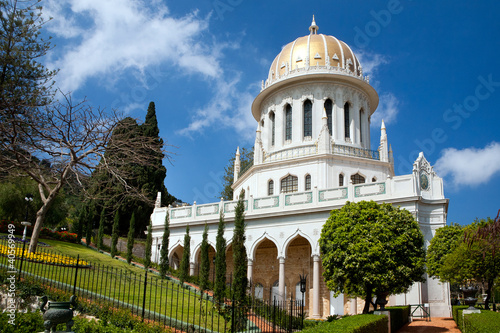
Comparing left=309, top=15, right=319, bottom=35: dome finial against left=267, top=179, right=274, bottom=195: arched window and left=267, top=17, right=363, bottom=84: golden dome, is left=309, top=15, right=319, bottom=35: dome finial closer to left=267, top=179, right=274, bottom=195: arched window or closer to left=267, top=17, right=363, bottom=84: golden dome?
left=267, top=17, right=363, bottom=84: golden dome

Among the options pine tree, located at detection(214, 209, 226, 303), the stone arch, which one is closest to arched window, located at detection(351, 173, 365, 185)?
the stone arch

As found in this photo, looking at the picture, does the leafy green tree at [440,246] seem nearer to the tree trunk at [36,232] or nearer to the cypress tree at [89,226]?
the tree trunk at [36,232]

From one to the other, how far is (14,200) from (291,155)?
19422 mm

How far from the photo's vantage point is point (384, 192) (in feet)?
80.3

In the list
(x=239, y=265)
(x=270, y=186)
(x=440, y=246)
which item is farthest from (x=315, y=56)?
(x=239, y=265)

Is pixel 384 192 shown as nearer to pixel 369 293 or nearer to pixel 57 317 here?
pixel 369 293

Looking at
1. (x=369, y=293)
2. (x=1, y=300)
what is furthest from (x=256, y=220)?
(x=1, y=300)

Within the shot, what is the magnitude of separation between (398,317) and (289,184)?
14.9 m

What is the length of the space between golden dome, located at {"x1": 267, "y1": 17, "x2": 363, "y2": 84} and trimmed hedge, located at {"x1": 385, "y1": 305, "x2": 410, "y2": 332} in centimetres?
1954

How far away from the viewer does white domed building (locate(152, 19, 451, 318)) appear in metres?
24.2

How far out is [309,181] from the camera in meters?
30.9

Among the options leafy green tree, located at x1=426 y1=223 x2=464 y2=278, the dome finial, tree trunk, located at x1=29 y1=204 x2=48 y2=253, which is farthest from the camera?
the dome finial

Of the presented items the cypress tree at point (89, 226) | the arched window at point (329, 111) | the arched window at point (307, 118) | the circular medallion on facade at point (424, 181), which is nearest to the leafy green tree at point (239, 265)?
the circular medallion on facade at point (424, 181)

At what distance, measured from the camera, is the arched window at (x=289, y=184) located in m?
31.4
